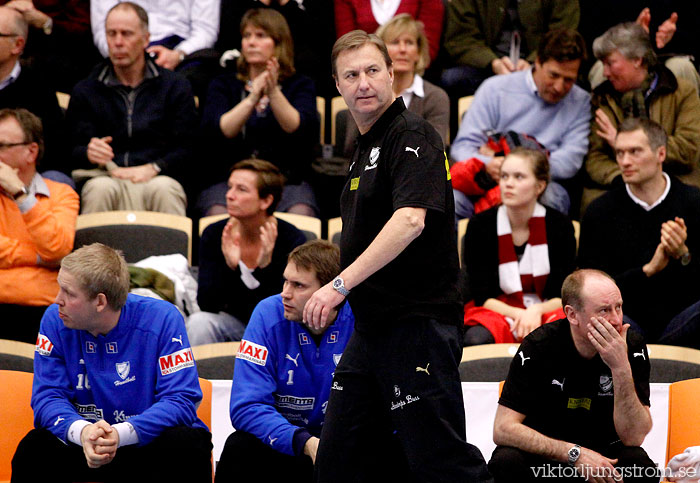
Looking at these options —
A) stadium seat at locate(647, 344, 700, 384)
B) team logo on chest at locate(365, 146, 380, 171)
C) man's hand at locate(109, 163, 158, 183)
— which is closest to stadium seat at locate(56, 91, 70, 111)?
A: man's hand at locate(109, 163, 158, 183)

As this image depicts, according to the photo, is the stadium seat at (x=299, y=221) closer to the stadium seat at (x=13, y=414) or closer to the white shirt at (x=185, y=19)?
the stadium seat at (x=13, y=414)

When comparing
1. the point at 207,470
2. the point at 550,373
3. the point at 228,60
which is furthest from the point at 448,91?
the point at 207,470

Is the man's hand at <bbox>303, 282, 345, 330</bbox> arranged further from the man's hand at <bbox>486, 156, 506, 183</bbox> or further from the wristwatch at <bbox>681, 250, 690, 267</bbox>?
the man's hand at <bbox>486, 156, 506, 183</bbox>

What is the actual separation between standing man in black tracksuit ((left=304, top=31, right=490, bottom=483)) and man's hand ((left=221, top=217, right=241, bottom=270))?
1.73 meters

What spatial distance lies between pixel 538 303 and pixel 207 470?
188 centimetres

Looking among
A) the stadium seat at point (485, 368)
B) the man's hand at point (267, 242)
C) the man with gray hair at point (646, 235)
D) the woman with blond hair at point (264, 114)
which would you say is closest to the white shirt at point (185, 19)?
the woman with blond hair at point (264, 114)

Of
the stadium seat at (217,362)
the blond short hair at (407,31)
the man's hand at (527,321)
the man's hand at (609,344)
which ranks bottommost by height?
the stadium seat at (217,362)

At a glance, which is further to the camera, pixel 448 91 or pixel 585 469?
pixel 448 91

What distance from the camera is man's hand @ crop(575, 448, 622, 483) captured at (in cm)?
294

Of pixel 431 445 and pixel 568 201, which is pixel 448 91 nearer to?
pixel 568 201

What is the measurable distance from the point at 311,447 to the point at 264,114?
2.64m

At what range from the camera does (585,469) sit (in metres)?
2.96

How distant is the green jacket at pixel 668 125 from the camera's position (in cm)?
504

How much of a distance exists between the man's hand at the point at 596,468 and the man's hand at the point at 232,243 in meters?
1.87
